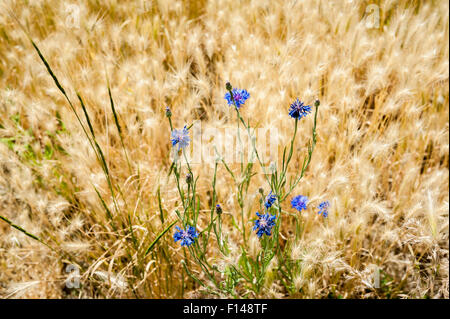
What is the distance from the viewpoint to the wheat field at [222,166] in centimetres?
132

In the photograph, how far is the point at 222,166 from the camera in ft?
5.00

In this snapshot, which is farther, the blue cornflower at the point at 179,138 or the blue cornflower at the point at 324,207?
the blue cornflower at the point at 324,207

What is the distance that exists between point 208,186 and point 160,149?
1.15ft

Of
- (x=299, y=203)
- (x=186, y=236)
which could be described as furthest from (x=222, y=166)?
(x=186, y=236)

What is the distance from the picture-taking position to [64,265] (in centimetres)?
159

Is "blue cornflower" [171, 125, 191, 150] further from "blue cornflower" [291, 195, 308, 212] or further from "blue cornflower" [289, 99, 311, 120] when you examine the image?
"blue cornflower" [291, 195, 308, 212]

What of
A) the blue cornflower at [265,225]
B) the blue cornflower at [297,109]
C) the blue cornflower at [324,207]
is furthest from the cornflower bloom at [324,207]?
the blue cornflower at [297,109]

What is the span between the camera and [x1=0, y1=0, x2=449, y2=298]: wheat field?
1.32 metres

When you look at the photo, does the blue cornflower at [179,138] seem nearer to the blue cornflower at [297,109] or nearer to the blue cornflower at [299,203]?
the blue cornflower at [297,109]

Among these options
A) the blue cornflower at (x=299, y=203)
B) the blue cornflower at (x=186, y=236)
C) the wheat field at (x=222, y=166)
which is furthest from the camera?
the wheat field at (x=222, y=166)
